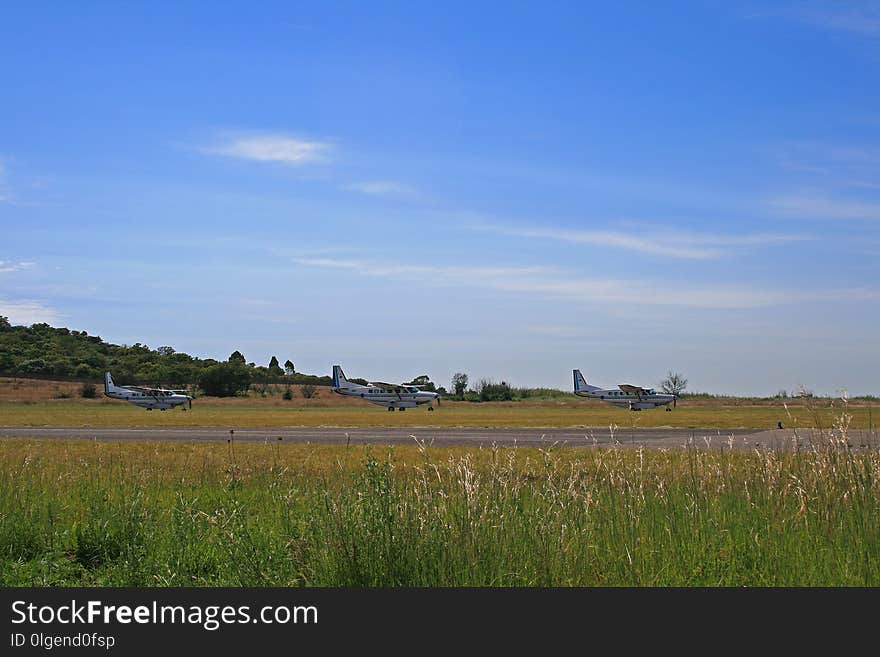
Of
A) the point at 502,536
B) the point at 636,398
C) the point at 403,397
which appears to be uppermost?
the point at 636,398

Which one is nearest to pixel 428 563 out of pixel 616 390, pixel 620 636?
pixel 620 636

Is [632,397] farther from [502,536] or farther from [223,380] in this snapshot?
[502,536]

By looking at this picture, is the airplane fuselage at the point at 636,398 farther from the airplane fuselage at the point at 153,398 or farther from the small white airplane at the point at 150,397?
the airplane fuselage at the point at 153,398

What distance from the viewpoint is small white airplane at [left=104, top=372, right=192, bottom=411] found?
306 feet

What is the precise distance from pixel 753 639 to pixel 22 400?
117 meters

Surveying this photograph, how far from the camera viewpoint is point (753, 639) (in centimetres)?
555

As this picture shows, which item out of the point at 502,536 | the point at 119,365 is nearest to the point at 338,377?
the point at 119,365

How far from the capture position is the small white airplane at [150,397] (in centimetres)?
9325

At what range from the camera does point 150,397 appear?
9625cm

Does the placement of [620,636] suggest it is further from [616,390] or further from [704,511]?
[616,390]

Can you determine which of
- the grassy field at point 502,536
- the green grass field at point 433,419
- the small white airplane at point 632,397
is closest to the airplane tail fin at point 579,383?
the small white airplane at point 632,397

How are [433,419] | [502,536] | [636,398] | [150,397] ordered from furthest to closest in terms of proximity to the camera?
[636,398] < [150,397] < [433,419] < [502,536]

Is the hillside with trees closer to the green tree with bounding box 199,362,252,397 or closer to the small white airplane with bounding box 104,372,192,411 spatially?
the green tree with bounding box 199,362,252,397

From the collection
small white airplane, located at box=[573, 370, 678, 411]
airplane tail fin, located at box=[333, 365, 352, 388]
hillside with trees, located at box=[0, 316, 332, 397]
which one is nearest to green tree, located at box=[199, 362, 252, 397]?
hillside with trees, located at box=[0, 316, 332, 397]
